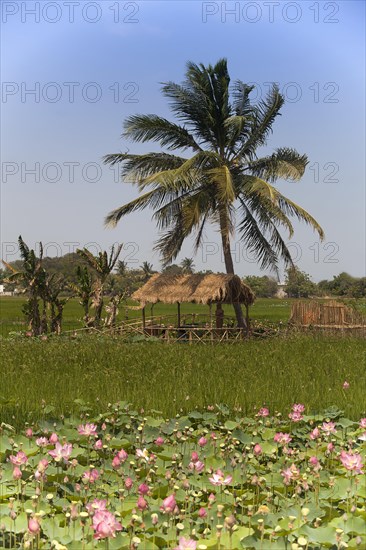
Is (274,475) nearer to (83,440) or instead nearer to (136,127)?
(83,440)

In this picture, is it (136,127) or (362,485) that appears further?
(136,127)

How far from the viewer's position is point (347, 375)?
8.82 metres

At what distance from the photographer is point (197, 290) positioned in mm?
18469

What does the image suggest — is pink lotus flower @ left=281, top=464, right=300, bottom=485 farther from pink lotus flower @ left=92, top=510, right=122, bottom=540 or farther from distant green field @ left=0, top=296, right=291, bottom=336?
distant green field @ left=0, top=296, right=291, bottom=336

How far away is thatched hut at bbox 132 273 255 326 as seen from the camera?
18062 mm

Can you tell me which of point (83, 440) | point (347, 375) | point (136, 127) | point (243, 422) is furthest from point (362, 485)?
point (136, 127)

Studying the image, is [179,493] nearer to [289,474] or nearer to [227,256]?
[289,474]

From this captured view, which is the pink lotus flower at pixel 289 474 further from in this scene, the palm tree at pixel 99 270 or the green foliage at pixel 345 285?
the green foliage at pixel 345 285

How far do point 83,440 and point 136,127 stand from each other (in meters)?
15.7

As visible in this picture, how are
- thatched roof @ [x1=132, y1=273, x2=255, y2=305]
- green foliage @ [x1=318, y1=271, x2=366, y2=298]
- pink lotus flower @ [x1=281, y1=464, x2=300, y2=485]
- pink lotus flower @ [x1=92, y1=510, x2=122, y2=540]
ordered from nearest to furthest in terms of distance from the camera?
pink lotus flower @ [x1=92, y1=510, x2=122, y2=540] < pink lotus flower @ [x1=281, y1=464, x2=300, y2=485] < thatched roof @ [x1=132, y1=273, x2=255, y2=305] < green foliage @ [x1=318, y1=271, x2=366, y2=298]

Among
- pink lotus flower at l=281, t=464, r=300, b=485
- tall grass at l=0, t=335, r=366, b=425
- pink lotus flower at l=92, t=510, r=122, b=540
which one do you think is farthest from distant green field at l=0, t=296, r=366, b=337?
pink lotus flower at l=92, t=510, r=122, b=540

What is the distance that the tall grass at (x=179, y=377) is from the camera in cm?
670

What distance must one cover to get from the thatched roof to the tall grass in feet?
13.6

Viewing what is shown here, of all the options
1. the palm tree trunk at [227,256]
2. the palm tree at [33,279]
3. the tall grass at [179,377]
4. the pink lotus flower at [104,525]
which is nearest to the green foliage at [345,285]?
the palm tree trunk at [227,256]
